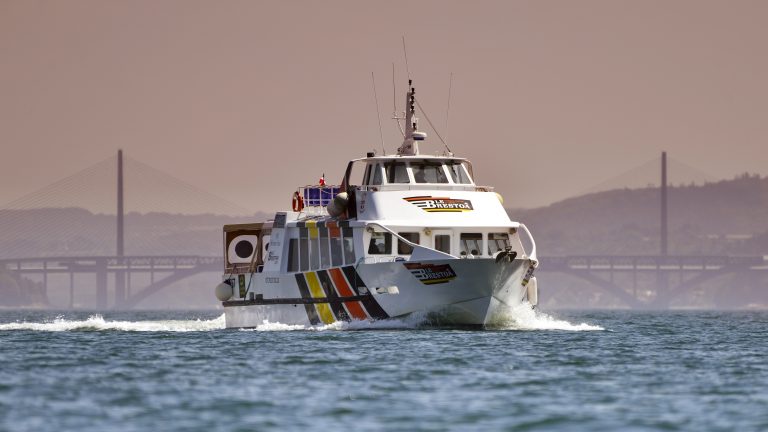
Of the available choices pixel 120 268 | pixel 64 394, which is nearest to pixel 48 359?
pixel 64 394

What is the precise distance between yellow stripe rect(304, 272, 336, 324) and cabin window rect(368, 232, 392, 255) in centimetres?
225

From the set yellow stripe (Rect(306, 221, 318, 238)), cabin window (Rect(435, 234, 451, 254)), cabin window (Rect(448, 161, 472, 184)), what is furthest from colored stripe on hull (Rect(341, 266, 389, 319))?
cabin window (Rect(448, 161, 472, 184))

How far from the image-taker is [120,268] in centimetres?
19625

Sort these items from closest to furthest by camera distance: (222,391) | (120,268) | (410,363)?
(222,391) → (410,363) → (120,268)

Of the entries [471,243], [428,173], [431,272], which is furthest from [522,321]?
[428,173]

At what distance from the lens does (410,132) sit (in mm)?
52188

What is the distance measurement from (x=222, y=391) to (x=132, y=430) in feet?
16.1

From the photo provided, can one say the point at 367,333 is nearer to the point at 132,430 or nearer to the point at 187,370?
the point at 187,370

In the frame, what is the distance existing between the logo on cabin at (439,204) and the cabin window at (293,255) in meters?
5.36

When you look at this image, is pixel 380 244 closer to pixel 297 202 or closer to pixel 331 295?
pixel 331 295

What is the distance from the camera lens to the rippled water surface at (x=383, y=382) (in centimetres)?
2475

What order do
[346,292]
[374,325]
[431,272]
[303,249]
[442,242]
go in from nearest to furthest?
[431,272], [374,325], [346,292], [442,242], [303,249]

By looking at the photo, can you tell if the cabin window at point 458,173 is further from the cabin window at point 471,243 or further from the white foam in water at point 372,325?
the white foam in water at point 372,325

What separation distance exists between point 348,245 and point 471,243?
3.72 meters
